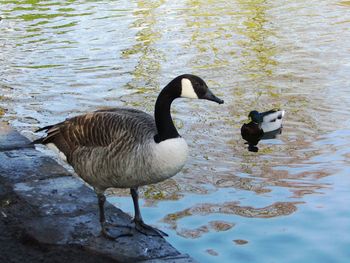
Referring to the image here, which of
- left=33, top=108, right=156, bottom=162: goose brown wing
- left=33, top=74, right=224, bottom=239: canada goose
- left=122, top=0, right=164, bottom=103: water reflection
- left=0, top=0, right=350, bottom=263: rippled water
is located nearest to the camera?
left=33, top=74, right=224, bottom=239: canada goose

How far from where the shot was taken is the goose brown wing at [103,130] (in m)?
5.38

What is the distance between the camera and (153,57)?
53.3 feet

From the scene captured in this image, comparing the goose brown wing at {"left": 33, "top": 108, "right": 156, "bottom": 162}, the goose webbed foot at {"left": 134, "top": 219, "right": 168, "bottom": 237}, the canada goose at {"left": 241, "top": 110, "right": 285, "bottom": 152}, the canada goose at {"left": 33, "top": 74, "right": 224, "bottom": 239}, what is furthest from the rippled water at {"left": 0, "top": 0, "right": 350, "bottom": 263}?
the goose brown wing at {"left": 33, "top": 108, "right": 156, "bottom": 162}

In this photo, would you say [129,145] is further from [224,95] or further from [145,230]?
[224,95]

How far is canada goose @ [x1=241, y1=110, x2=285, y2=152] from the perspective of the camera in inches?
409

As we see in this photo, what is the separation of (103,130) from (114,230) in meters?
0.87

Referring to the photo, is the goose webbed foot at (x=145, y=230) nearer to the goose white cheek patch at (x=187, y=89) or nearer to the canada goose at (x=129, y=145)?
the canada goose at (x=129, y=145)

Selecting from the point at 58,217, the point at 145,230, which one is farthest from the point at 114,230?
the point at 58,217

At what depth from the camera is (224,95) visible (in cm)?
1263

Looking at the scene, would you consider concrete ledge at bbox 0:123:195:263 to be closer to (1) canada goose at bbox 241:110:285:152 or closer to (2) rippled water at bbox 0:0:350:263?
(2) rippled water at bbox 0:0:350:263

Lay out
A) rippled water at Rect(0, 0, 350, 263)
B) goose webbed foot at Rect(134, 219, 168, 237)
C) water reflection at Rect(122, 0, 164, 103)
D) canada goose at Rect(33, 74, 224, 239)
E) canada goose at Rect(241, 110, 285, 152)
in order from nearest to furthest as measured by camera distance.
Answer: canada goose at Rect(33, 74, 224, 239) < goose webbed foot at Rect(134, 219, 168, 237) < rippled water at Rect(0, 0, 350, 263) < canada goose at Rect(241, 110, 285, 152) < water reflection at Rect(122, 0, 164, 103)

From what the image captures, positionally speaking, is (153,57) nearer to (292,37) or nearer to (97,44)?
(97,44)

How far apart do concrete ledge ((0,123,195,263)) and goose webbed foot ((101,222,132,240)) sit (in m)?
0.04

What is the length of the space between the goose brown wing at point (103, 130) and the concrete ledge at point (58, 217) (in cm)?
56
